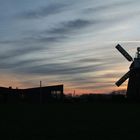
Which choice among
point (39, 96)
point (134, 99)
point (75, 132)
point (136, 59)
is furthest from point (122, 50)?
point (75, 132)

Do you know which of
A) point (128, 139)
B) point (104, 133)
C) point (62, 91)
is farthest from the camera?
point (62, 91)

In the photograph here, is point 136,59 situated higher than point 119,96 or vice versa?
point 136,59

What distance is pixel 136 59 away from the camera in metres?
72.9

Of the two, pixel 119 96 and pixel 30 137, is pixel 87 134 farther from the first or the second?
pixel 119 96

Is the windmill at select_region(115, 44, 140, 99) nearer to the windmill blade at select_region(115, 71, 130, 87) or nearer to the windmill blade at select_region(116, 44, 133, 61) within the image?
the windmill blade at select_region(115, 71, 130, 87)

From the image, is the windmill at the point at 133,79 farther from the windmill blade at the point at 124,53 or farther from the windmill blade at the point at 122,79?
the windmill blade at the point at 124,53

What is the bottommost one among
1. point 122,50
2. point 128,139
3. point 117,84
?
point 128,139

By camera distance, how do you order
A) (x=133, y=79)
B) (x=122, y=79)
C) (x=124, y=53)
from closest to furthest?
(x=133, y=79) < (x=122, y=79) < (x=124, y=53)

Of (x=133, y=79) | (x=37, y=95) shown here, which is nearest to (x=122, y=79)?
(x=133, y=79)

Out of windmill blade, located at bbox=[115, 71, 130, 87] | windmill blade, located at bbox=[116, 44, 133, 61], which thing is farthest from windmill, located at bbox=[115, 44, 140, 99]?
windmill blade, located at bbox=[116, 44, 133, 61]

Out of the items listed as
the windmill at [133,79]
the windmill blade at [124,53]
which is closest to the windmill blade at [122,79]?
the windmill at [133,79]

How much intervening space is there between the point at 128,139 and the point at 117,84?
60085mm

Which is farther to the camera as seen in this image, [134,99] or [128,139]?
[134,99]

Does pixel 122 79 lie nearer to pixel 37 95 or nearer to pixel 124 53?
pixel 124 53
